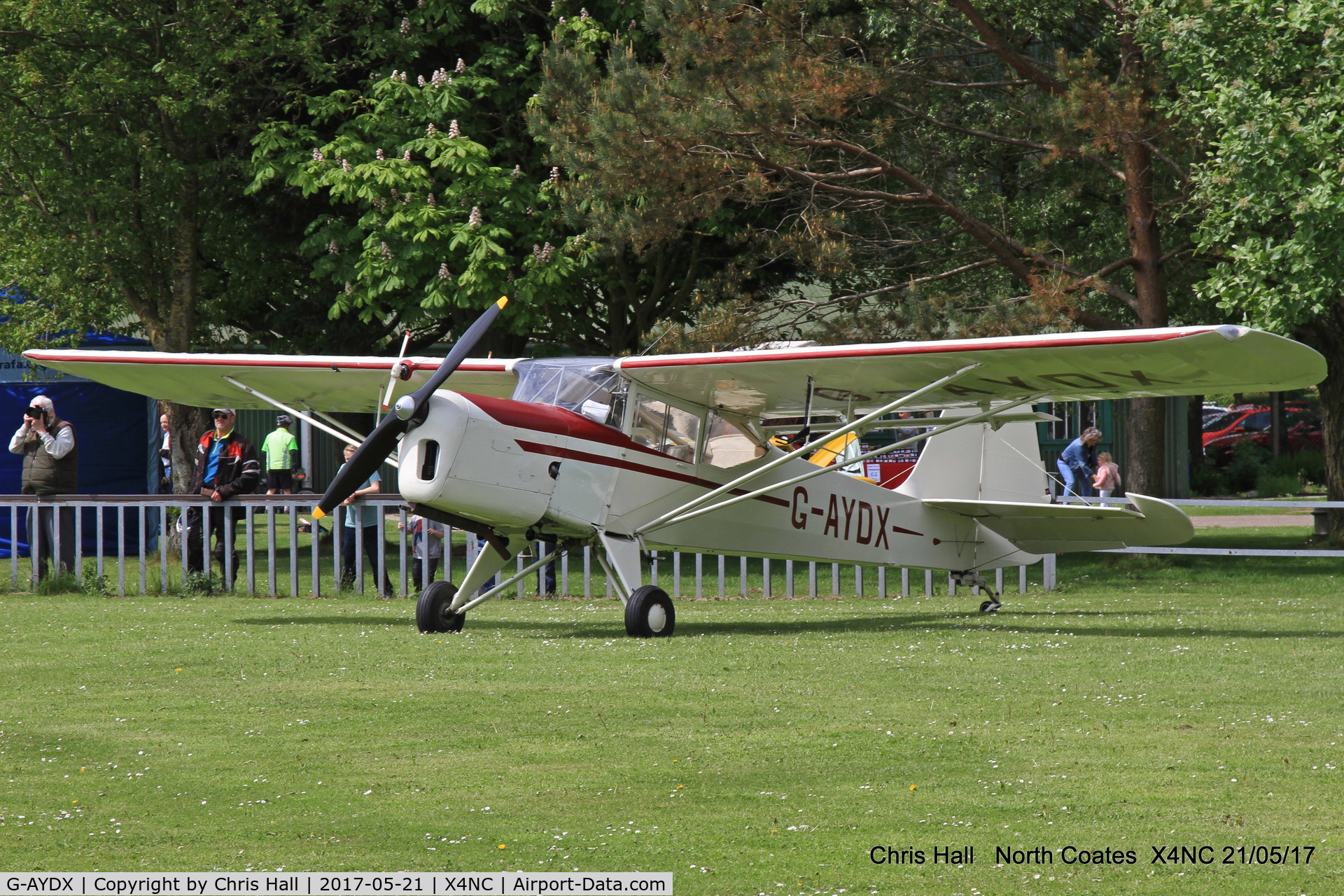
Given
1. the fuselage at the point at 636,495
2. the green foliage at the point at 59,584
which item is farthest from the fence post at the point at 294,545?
the fuselage at the point at 636,495

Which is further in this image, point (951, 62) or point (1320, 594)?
point (951, 62)

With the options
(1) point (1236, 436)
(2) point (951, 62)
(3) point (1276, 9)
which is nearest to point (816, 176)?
(2) point (951, 62)

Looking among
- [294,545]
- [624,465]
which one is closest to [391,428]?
[624,465]

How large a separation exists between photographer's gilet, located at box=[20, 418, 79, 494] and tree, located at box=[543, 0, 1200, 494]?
680 cm

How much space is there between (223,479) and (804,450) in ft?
23.9

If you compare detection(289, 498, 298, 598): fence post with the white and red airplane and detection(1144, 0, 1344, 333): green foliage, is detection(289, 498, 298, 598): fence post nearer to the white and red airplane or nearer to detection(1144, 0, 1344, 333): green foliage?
the white and red airplane

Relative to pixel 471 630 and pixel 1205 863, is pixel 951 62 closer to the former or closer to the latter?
pixel 471 630

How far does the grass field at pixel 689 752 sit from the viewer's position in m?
4.27

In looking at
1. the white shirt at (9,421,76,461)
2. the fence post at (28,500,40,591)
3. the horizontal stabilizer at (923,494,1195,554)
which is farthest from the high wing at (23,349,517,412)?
the horizontal stabilizer at (923,494,1195,554)

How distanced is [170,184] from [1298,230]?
14.3 m

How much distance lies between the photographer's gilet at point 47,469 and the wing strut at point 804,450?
321 inches

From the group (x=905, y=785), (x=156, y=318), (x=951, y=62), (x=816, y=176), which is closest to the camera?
(x=905, y=785)

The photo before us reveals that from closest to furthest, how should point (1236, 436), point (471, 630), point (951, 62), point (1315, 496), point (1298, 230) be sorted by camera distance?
point (471, 630) → point (1298, 230) → point (951, 62) → point (1315, 496) → point (1236, 436)

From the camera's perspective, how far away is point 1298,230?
45.1 feet
